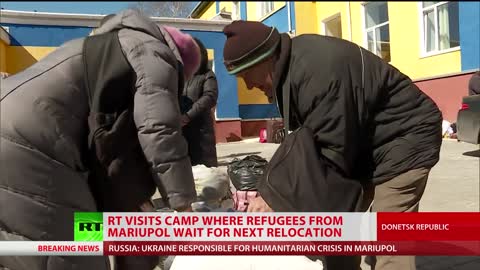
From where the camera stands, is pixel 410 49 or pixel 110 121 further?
pixel 410 49

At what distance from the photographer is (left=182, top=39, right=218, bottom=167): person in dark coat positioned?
3789mm

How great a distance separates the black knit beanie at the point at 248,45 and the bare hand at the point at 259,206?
0.62 metres

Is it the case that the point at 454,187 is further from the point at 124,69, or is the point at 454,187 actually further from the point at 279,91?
the point at 124,69

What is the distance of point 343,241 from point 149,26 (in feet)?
3.87

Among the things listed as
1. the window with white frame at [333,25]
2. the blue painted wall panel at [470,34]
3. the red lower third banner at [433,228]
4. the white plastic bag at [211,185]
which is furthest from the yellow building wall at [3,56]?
the red lower third banner at [433,228]

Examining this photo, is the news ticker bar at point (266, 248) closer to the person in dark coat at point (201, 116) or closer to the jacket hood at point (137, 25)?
the jacket hood at point (137, 25)

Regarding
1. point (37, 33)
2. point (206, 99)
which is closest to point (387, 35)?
point (37, 33)

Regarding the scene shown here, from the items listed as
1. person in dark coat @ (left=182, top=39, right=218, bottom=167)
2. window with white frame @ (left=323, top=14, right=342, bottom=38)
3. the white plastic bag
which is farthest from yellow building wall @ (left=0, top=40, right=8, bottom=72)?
window with white frame @ (left=323, top=14, right=342, bottom=38)

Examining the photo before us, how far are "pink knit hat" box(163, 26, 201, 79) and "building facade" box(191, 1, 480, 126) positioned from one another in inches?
215

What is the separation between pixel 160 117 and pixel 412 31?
1254 centimetres

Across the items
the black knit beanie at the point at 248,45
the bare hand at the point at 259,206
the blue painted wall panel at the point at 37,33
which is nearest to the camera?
the black knit beanie at the point at 248,45

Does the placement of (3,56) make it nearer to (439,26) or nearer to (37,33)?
(37,33)

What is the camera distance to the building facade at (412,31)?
993 centimetres

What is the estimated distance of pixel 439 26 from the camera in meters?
12.3
